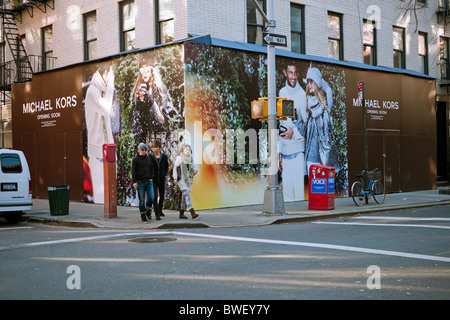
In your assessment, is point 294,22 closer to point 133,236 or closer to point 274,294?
point 133,236

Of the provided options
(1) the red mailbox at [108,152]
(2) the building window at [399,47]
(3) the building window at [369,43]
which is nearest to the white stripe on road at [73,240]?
(1) the red mailbox at [108,152]

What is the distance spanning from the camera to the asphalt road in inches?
226

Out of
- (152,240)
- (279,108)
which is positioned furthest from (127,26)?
(152,240)

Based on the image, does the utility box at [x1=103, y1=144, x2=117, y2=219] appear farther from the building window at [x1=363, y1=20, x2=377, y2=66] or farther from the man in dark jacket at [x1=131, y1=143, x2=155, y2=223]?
the building window at [x1=363, y1=20, x2=377, y2=66]

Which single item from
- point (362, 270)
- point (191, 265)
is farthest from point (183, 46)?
point (362, 270)

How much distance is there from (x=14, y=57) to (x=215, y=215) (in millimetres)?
13546

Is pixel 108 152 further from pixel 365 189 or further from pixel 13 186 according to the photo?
pixel 365 189

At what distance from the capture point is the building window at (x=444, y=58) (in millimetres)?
25281

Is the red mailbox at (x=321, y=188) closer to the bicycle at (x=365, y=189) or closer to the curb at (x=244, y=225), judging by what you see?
the curb at (x=244, y=225)

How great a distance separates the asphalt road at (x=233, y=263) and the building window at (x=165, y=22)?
7532mm

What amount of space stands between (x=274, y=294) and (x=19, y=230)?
856 centimetres

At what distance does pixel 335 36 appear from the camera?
20.2 metres

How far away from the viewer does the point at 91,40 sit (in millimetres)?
19141
